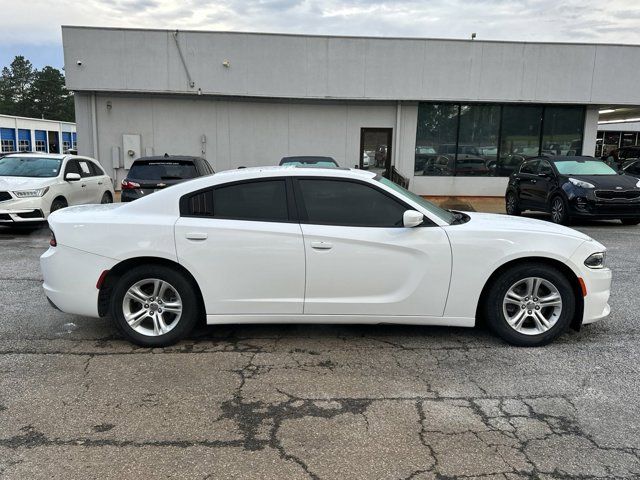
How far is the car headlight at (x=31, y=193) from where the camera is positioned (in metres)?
10.0

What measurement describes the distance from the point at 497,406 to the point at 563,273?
1612 millimetres

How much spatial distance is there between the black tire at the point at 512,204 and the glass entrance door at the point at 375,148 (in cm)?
462

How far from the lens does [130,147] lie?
1755cm

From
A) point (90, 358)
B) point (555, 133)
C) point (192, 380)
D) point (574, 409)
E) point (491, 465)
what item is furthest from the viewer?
point (555, 133)

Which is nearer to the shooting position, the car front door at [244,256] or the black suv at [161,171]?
the car front door at [244,256]

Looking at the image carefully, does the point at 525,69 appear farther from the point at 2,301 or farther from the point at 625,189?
the point at 2,301

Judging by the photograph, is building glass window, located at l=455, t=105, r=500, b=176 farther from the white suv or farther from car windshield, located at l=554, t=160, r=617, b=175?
the white suv

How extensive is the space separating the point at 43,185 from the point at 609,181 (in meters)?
12.1

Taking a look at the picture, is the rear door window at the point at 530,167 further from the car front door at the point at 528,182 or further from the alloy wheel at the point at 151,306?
the alloy wheel at the point at 151,306

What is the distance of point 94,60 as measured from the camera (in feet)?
54.5

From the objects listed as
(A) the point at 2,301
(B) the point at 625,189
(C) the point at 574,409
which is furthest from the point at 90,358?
(B) the point at 625,189

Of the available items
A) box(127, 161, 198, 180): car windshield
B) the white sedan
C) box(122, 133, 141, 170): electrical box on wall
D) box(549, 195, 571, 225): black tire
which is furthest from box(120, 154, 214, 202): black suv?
box(549, 195, 571, 225): black tire

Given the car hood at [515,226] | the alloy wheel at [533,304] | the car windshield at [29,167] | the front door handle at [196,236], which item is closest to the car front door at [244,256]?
the front door handle at [196,236]

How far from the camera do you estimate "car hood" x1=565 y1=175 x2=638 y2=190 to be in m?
11.9
